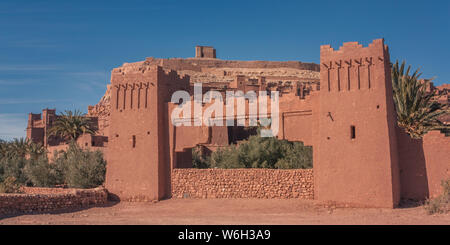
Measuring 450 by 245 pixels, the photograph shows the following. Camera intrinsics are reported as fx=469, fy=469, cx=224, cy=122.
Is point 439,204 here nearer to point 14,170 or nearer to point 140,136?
point 140,136

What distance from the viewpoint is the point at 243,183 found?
19.0 meters

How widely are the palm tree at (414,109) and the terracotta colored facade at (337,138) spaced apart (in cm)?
302

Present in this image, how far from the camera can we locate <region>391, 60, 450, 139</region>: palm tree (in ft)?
63.0

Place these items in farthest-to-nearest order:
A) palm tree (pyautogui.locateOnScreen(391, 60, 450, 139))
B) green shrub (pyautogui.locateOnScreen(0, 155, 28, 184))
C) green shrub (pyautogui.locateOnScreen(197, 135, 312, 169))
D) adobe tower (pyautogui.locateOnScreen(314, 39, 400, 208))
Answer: green shrub (pyautogui.locateOnScreen(0, 155, 28, 184))
green shrub (pyautogui.locateOnScreen(197, 135, 312, 169))
palm tree (pyautogui.locateOnScreen(391, 60, 450, 139))
adobe tower (pyautogui.locateOnScreen(314, 39, 400, 208))

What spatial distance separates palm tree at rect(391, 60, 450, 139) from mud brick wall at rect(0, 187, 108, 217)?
1322 centimetres

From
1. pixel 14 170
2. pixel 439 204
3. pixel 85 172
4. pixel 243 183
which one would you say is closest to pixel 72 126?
pixel 14 170

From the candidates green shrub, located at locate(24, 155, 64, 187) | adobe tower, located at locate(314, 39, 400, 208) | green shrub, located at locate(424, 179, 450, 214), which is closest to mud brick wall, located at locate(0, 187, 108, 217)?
green shrub, located at locate(24, 155, 64, 187)

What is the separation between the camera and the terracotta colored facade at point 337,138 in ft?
52.2

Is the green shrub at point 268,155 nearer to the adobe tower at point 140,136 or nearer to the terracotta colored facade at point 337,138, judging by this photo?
the terracotta colored facade at point 337,138

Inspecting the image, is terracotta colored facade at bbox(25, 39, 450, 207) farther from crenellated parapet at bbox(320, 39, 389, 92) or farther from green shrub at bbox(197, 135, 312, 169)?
green shrub at bbox(197, 135, 312, 169)

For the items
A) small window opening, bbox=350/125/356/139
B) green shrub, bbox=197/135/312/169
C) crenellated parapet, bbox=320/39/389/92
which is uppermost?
crenellated parapet, bbox=320/39/389/92

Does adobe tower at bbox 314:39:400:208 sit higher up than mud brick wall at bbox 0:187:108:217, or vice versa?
adobe tower at bbox 314:39:400:208

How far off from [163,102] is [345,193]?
8.95 metres
